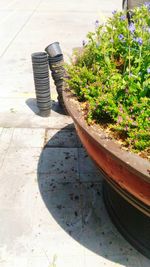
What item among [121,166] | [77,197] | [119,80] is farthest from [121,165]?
[77,197]

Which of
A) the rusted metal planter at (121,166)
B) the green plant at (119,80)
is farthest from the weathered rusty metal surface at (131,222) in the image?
the green plant at (119,80)

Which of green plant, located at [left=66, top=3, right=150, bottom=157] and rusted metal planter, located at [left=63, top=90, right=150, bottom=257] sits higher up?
green plant, located at [left=66, top=3, right=150, bottom=157]

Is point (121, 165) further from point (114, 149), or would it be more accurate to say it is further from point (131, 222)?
point (131, 222)

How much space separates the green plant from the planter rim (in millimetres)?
60

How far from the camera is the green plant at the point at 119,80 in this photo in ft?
5.94

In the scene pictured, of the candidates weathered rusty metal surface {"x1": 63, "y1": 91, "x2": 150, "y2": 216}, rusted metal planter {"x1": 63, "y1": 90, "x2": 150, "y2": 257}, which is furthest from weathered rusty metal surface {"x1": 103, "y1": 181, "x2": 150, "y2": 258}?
weathered rusty metal surface {"x1": 63, "y1": 91, "x2": 150, "y2": 216}

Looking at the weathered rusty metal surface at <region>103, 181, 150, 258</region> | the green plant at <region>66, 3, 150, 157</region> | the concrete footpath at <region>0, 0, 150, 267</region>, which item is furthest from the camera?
the concrete footpath at <region>0, 0, 150, 267</region>

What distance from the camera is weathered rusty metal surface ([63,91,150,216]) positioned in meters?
1.57

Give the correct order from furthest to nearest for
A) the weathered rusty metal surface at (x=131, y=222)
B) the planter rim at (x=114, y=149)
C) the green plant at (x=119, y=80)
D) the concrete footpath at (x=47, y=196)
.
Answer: the concrete footpath at (x=47, y=196), the weathered rusty metal surface at (x=131, y=222), the green plant at (x=119, y=80), the planter rim at (x=114, y=149)

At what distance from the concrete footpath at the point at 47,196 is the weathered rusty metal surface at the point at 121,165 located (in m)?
0.77

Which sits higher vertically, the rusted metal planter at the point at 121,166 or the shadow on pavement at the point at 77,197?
the rusted metal planter at the point at 121,166

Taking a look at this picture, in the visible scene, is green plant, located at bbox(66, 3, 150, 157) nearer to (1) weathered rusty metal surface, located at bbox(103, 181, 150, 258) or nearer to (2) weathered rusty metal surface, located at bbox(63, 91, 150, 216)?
(2) weathered rusty metal surface, located at bbox(63, 91, 150, 216)

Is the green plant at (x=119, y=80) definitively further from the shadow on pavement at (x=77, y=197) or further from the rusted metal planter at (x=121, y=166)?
the shadow on pavement at (x=77, y=197)

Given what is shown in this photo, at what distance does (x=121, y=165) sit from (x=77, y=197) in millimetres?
1332
